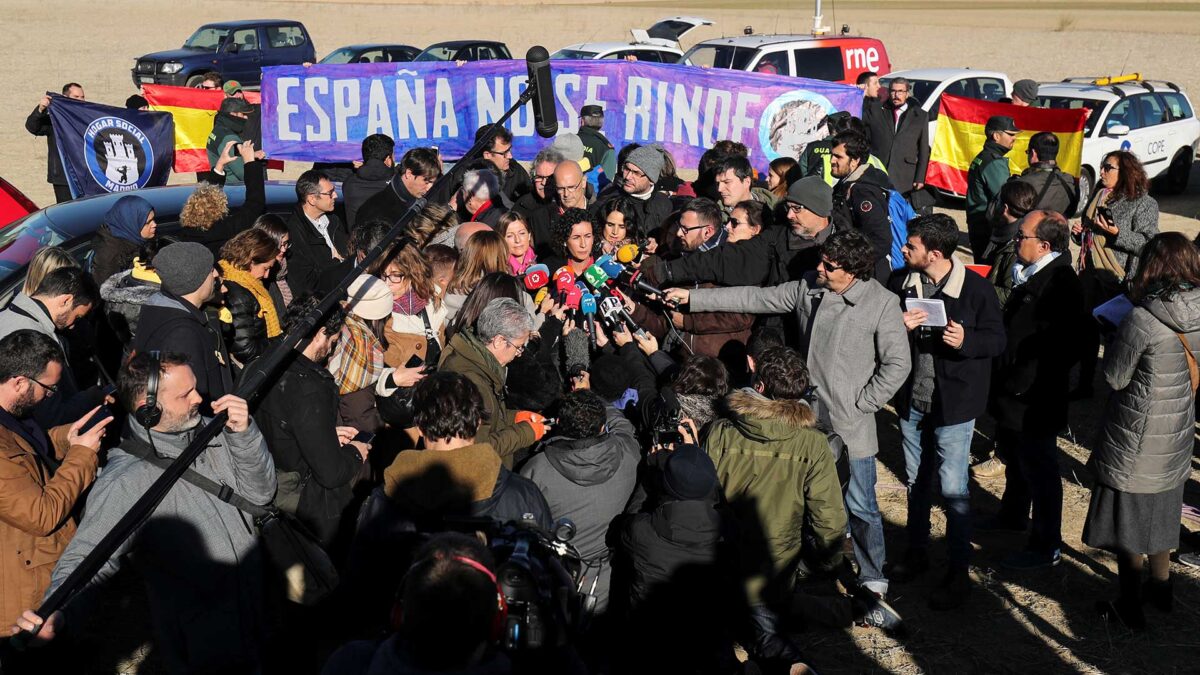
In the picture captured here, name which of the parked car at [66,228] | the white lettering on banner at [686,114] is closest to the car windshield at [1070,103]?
the white lettering on banner at [686,114]

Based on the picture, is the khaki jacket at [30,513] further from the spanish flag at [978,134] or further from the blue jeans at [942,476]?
the spanish flag at [978,134]

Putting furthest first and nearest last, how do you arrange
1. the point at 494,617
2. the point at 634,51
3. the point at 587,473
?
the point at 634,51 < the point at 587,473 < the point at 494,617

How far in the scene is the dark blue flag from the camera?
9.93 m

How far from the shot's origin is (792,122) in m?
9.79

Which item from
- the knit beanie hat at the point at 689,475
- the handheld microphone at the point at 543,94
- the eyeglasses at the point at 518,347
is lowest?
the knit beanie hat at the point at 689,475

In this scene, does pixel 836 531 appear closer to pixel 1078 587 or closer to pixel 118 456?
pixel 1078 587

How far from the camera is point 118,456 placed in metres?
3.79

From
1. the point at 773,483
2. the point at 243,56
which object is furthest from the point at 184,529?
the point at 243,56

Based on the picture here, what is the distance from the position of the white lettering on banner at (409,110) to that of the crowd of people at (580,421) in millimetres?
3555

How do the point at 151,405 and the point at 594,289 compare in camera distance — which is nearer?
the point at 151,405

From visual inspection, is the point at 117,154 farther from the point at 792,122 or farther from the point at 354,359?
the point at 792,122

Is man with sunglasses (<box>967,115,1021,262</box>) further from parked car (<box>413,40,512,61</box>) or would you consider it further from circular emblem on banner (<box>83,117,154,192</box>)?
parked car (<box>413,40,512,61</box>)

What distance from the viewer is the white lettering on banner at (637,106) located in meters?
10.3

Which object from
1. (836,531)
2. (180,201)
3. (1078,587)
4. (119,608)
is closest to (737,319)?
(836,531)
